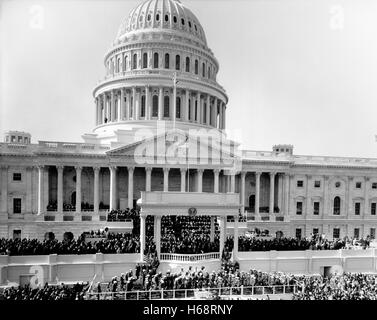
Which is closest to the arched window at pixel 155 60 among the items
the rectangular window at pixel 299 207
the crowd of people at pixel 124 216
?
the crowd of people at pixel 124 216

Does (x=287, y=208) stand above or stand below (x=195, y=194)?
below

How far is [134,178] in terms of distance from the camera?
41.2 meters

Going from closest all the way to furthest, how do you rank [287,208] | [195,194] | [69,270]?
[69,270] < [195,194] < [287,208]

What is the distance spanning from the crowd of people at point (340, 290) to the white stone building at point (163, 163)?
21002 millimetres

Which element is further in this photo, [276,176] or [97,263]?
[276,176]

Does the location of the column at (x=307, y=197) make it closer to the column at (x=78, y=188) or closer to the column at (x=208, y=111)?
the column at (x=208, y=111)

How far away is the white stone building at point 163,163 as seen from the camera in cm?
3700

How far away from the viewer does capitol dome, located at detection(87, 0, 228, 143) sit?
47875mm

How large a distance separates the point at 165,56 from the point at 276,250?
37.5 meters

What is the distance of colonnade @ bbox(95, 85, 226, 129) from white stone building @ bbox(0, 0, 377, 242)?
0.16 metres

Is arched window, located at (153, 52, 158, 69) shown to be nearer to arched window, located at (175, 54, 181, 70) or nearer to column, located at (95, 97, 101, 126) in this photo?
arched window, located at (175, 54, 181, 70)

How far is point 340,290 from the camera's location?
1625 centimetres
